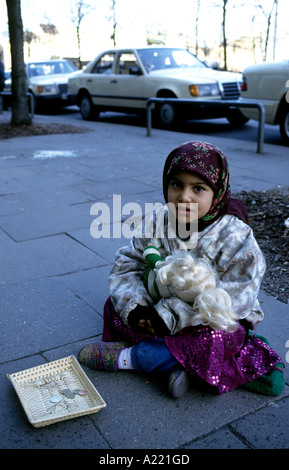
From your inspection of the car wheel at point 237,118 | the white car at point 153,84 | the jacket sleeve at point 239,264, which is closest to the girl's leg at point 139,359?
the jacket sleeve at point 239,264

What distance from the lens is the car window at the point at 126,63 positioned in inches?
450

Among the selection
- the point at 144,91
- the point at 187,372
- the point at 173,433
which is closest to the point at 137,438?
the point at 173,433

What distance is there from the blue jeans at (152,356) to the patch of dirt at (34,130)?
8.67m

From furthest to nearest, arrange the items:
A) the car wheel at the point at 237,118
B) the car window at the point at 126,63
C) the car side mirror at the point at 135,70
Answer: the car window at the point at 126,63
the car side mirror at the point at 135,70
the car wheel at the point at 237,118

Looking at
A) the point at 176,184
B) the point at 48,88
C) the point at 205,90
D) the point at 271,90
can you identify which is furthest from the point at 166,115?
the point at 176,184

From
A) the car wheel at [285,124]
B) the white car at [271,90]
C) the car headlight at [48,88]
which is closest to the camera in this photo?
the white car at [271,90]

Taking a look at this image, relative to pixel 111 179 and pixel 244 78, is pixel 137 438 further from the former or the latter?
pixel 244 78

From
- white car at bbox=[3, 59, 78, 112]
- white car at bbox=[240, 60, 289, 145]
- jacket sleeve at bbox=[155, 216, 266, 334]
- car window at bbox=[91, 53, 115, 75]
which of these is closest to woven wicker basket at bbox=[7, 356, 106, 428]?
jacket sleeve at bbox=[155, 216, 266, 334]

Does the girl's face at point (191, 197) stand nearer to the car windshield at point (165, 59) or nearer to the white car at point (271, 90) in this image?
the white car at point (271, 90)

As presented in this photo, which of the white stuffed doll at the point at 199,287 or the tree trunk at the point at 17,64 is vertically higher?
the tree trunk at the point at 17,64

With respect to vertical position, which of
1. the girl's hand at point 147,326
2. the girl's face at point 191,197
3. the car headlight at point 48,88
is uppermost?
the girl's face at point 191,197

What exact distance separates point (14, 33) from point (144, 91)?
288 centimetres

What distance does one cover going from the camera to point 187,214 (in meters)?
2.27

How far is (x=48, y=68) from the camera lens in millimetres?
16469
